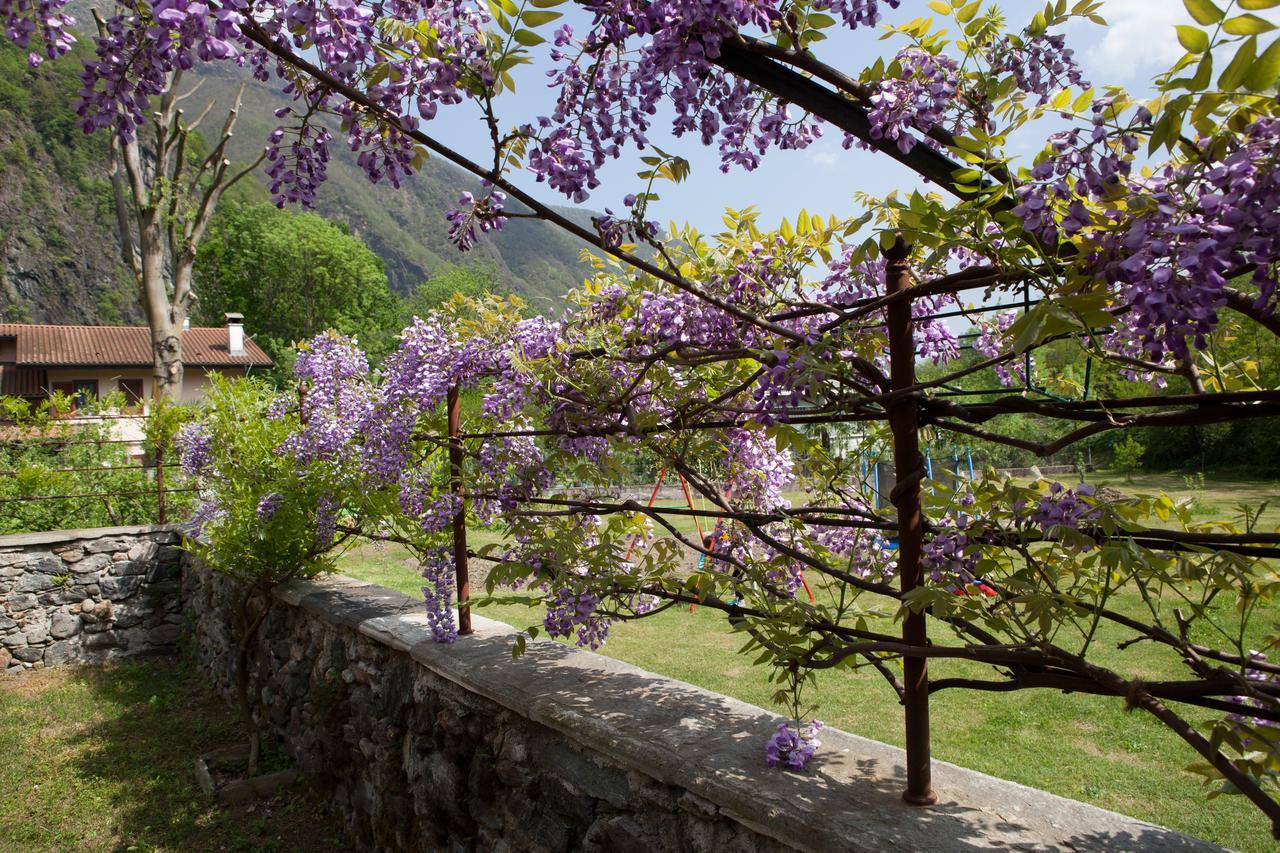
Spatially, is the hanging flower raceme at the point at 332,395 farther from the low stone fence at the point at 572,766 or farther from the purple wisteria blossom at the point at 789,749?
the purple wisteria blossom at the point at 789,749

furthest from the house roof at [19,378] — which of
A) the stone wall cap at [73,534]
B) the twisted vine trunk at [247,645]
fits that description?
the twisted vine trunk at [247,645]

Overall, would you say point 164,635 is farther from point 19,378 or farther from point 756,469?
point 19,378

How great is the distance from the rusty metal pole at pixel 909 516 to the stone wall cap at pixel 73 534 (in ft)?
24.6

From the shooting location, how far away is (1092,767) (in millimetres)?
3982

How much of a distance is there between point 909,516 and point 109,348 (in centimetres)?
4134

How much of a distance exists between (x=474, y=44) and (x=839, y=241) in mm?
910

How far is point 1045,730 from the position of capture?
14.8 ft

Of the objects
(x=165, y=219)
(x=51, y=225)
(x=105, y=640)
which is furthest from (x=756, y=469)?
(x=51, y=225)

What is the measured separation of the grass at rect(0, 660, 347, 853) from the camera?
400 cm

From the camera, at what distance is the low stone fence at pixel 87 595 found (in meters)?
7.17

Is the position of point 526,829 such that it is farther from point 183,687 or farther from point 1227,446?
point 1227,446

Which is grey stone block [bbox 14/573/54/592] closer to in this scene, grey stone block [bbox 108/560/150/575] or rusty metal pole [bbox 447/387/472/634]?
grey stone block [bbox 108/560/150/575]

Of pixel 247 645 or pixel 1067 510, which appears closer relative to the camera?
pixel 1067 510

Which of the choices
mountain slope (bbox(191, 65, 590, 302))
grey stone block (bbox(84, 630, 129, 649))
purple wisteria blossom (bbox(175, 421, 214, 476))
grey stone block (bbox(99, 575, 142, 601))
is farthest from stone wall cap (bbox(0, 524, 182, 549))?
mountain slope (bbox(191, 65, 590, 302))
